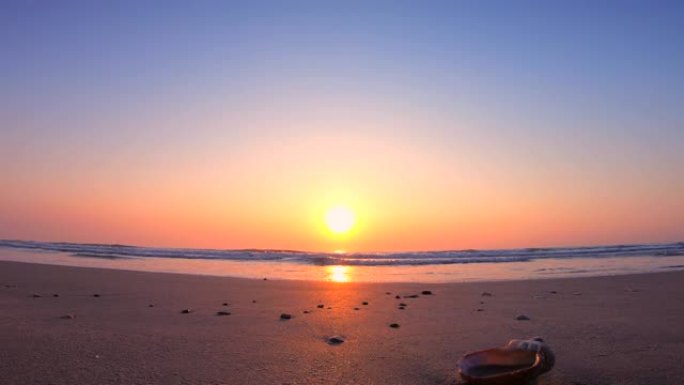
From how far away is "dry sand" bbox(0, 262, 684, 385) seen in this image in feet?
11.9

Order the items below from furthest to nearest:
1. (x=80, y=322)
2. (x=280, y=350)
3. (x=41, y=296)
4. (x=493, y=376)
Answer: (x=41, y=296) → (x=80, y=322) → (x=280, y=350) → (x=493, y=376)

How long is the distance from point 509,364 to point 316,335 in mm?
2230

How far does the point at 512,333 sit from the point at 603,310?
83.3 inches

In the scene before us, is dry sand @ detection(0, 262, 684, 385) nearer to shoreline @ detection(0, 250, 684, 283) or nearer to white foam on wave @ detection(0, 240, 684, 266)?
shoreline @ detection(0, 250, 684, 283)

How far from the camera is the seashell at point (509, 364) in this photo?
10.00 feet

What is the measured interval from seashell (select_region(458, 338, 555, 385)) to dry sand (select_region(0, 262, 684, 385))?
23 centimetres

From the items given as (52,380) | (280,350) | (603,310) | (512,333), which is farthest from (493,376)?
(603,310)

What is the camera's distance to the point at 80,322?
5523 millimetres

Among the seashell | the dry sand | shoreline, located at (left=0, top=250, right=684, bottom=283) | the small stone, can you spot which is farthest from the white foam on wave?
the seashell

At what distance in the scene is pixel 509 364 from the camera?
327 cm

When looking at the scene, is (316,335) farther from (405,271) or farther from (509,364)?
(405,271)

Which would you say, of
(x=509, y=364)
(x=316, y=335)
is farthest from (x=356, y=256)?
(x=509, y=364)

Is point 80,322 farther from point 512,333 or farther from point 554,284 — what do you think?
point 554,284

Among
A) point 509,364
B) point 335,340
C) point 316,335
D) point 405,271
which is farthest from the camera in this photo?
point 405,271
